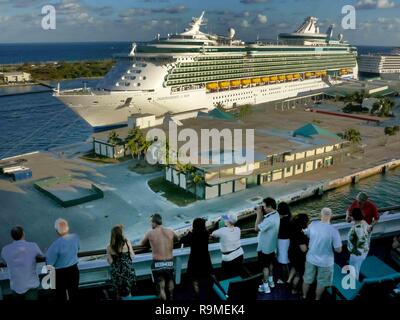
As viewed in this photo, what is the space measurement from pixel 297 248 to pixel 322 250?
0.47 metres

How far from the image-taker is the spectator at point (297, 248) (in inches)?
201

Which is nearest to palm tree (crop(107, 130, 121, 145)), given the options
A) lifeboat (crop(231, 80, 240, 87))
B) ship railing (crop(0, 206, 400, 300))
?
lifeboat (crop(231, 80, 240, 87))

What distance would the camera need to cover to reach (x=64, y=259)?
4.65 meters

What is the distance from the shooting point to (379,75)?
84688 millimetres

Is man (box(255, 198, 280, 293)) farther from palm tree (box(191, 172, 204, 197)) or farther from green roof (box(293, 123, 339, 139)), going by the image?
green roof (box(293, 123, 339, 139))

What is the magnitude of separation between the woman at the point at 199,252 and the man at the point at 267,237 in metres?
0.84

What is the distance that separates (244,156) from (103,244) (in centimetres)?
950

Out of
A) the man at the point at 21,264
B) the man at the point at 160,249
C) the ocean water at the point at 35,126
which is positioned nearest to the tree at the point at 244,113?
the ocean water at the point at 35,126

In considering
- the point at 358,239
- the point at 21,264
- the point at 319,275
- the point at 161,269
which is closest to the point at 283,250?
the point at 319,275

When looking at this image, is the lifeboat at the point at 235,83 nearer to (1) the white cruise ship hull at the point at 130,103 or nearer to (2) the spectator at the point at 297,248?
(1) the white cruise ship hull at the point at 130,103

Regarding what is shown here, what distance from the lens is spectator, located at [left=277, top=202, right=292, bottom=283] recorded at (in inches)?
203

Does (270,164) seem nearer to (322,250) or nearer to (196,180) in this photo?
(196,180)

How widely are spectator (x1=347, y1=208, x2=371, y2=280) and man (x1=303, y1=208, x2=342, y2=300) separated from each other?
54cm
